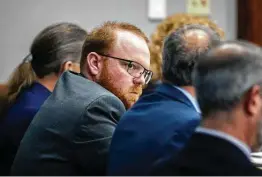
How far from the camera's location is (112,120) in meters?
2.06

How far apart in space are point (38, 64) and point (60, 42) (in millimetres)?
146

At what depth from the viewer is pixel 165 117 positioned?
1.88 metres

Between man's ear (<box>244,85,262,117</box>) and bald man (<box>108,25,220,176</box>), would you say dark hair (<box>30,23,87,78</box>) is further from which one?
man's ear (<box>244,85,262,117</box>)

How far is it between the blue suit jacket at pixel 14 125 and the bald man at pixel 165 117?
29.6 inches

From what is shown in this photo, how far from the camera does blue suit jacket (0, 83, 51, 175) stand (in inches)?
103

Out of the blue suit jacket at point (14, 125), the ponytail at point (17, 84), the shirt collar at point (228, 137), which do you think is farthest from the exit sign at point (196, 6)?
the shirt collar at point (228, 137)

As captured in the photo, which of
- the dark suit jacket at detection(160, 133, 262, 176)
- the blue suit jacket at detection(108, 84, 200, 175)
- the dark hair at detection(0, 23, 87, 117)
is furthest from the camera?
the dark hair at detection(0, 23, 87, 117)

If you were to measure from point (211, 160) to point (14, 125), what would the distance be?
4.39 ft

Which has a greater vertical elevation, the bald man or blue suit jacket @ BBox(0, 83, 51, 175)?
the bald man

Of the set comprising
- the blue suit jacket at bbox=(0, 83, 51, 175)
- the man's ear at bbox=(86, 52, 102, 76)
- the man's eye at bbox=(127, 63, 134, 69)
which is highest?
the man's ear at bbox=(86, 52, 102, 76)

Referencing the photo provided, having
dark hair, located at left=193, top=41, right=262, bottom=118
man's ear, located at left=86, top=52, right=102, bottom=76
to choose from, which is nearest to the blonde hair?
man's ear, located at left=86, top=52, right=102, bottom=76

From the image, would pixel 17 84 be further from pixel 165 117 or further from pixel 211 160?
pixel 211 160

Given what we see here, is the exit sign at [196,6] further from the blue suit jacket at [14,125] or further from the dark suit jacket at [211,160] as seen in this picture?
the dark suit jacket at [211,160]

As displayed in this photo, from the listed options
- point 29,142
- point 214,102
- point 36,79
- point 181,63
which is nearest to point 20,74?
point 36,79
